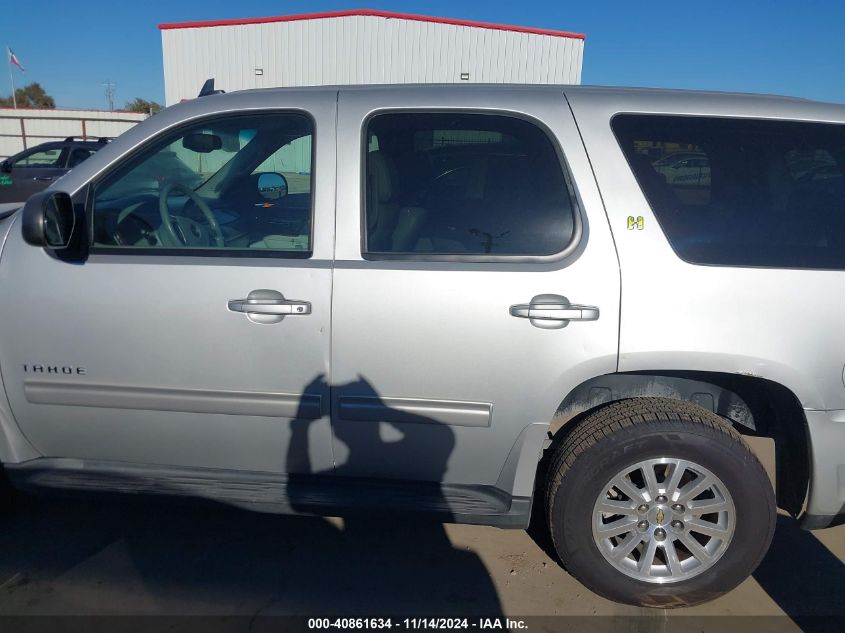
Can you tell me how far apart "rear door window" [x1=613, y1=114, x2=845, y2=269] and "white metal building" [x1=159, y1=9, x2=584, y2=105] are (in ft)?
65.3

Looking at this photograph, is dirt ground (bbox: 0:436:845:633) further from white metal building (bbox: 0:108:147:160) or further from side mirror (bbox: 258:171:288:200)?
white metal building (bbox: 0:108:147:160)

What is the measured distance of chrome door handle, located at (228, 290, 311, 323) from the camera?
2365mm

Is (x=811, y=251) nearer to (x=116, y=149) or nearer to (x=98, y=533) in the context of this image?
(x=116, y=149)

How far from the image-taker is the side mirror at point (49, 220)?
2.27 m

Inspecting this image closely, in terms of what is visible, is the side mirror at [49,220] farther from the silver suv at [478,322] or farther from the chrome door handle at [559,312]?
the chrome door handle at [559,312]

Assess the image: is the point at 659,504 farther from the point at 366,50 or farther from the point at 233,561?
the point at 366,50

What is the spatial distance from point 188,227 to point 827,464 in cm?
272

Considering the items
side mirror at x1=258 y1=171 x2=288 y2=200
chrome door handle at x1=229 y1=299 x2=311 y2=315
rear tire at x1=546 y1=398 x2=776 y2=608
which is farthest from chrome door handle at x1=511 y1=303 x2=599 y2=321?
side mirror at x1=258 y1=171 x2=288 y2=200

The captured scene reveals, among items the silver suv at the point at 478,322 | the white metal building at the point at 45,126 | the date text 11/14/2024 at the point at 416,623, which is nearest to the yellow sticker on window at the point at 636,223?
the silver suv at the point at 478,322

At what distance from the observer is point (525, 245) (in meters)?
2.38

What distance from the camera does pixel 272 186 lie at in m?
3.01

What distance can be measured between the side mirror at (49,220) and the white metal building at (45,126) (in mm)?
22891

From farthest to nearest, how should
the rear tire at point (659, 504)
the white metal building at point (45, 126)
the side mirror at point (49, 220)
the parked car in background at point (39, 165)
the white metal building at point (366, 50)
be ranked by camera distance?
the white metal building at point (45, 126) < the white metal building at point (366, 50) < the parked car in background at point (39, 165) < the rear tire at point (659, 504) < the side mirror at point (49, 220)

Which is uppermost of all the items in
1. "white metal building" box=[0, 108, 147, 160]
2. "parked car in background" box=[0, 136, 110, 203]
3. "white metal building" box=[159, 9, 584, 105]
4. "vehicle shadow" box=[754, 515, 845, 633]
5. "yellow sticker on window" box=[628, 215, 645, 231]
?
"white metal building" box=[159, 9, 584, 105]
